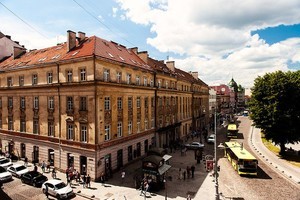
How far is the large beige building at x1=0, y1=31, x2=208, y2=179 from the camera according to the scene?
29.1 metres

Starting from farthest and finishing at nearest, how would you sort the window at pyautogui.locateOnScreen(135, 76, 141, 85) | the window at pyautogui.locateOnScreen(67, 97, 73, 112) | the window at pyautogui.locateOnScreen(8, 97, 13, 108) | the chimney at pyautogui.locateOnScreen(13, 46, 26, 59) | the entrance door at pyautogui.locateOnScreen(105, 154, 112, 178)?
the chimney at pyautogui.locateOnScreen(13, 46, 26, 59) < the window at pyautogui.locateOnScreen(8, 97, 13, 108) < the window at pyautogui.locateOnScreen(135, 76, 141, 85) < the window at pyautogui.locateOnScreen(67, 97, 73, 112) < the entrance door at pyautogui.locateOnScreen(105, 154, 112, 178)

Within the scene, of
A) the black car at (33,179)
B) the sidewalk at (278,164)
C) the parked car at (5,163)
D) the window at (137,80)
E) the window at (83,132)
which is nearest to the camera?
the black car at (33,179)

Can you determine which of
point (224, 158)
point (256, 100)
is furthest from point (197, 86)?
point (224, 158)

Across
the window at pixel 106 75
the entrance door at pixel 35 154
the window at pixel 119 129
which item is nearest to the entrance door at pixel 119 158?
the window at pixel 119 129

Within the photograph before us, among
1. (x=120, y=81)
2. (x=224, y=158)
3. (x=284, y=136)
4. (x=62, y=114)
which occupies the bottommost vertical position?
(x=224, y=158)

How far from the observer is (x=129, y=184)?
27766mm

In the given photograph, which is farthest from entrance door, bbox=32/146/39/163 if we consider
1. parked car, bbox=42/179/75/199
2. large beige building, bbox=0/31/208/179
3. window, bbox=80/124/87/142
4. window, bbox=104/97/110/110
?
window, bbox=104/97/110/110

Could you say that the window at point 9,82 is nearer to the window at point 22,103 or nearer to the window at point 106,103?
the window at point 22,103

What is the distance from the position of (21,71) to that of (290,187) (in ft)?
140

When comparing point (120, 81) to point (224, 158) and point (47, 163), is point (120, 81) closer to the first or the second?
point (47, 163)

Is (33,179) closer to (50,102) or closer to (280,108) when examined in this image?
(50,102)

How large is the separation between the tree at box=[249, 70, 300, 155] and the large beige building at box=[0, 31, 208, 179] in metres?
19.3

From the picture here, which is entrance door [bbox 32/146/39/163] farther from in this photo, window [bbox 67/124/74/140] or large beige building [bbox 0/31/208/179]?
window [bbox 67/124/74/140]

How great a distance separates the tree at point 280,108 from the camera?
3784 centimetres
